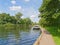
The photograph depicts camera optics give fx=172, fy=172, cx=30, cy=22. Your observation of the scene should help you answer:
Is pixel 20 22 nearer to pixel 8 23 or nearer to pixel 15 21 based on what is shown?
→ pixel 15 21

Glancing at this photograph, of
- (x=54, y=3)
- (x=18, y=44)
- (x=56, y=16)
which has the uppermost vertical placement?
(x=54, y=3)

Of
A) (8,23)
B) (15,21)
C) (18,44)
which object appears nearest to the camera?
(18,44)

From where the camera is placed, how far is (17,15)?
461ft

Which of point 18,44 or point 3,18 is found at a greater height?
point 3,18

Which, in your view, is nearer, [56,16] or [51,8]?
[56,16]

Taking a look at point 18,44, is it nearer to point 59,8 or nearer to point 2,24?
point 59,8

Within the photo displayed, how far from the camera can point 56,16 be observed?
92.1 feet

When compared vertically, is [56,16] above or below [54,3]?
below

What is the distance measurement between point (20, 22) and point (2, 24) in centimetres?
2516

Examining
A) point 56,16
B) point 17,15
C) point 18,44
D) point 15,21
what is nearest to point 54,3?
point 56,16

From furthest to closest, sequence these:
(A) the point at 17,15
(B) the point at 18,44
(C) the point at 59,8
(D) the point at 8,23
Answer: (A) the point at 17,15, (D) the point at 8,23, (C) the point at 59,8, (B) the point at 18,44

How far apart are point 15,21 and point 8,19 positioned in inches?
387

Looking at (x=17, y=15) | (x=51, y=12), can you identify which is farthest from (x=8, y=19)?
(x=51, y=12)

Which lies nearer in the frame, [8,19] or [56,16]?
[56,16]
